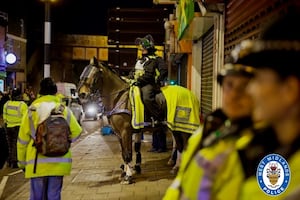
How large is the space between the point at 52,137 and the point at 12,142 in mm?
5270

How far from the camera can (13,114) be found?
8.95m

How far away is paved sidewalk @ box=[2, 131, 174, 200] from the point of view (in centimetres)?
732

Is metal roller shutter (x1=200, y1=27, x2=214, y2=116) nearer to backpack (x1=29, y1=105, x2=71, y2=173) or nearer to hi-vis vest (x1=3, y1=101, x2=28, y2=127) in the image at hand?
hi-vis vest (x1=3, y1=101, x2=28, y2=127)

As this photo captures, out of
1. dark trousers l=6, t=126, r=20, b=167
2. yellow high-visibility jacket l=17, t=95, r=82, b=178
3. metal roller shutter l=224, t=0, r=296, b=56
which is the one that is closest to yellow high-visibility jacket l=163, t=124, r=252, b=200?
metal roller shutter l=224, t=0, r=296, b=56

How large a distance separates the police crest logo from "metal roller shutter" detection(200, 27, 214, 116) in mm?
7934

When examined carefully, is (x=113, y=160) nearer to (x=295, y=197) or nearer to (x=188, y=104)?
(x=188, y=104)

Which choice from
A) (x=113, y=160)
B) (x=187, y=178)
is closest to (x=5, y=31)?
(x=113, y=160)

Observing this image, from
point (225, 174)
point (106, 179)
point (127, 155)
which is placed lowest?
point (106, 179)

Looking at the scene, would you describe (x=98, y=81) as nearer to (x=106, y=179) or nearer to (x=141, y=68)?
(x=141, y=68)

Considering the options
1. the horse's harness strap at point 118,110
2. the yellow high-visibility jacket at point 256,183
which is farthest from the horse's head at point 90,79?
the yellow high-visibility jacket at point 256,183

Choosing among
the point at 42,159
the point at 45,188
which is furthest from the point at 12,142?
the point at 42,159

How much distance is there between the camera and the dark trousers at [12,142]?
922cm

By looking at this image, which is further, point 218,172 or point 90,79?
point 90,79

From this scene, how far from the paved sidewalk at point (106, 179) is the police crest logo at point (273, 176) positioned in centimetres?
532
